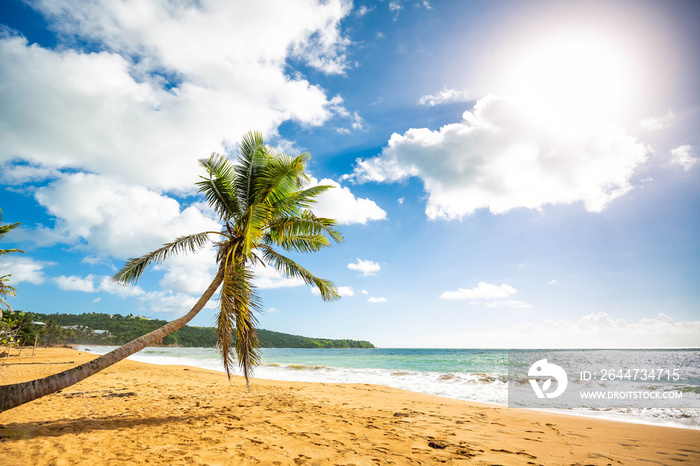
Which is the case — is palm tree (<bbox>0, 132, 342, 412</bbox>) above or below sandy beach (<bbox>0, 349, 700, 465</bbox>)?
above

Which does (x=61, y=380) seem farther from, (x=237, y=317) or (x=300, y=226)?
(x=300, y=226)

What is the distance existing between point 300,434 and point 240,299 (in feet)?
9.07

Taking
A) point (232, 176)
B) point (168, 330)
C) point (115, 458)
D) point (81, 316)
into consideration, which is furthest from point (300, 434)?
point (81, 316)

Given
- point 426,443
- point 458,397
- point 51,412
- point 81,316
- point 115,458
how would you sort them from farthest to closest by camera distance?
1. point 81,316
2. point 458,397
3. point 51,412
4. point 426,443
5. point 115,458

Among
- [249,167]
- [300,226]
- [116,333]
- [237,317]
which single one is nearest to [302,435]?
[237,317]

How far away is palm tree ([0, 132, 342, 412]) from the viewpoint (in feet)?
21.2

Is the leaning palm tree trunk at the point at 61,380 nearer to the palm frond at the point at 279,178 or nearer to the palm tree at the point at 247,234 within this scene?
the palm tree at the point at 247,234

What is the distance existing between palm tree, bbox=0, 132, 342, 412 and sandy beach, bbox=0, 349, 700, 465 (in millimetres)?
1334

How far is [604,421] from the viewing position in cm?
782

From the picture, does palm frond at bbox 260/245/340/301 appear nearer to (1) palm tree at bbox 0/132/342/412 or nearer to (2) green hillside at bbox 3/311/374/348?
(1) palm tree at bbox 0/132/342/412

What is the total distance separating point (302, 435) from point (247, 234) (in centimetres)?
377

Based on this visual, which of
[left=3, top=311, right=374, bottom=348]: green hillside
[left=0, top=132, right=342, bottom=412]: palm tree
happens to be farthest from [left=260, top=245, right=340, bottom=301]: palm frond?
[left=3, top=311, right=374, bottom=348]: green hillside

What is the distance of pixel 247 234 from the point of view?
6211 mm

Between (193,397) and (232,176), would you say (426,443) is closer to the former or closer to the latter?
(193,397)
